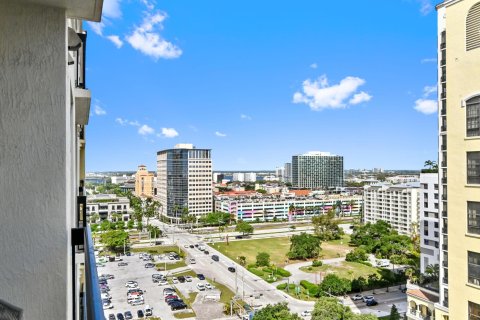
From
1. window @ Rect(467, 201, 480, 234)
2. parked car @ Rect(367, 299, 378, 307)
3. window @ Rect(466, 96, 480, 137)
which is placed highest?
window @ Rect(466, 96, 480, 137)

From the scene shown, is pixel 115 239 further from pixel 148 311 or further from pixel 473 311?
pixel 473 311

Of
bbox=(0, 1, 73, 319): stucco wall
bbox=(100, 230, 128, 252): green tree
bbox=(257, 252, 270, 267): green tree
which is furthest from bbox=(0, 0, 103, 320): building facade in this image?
bbox=(100, 230, 128, 252): green tree

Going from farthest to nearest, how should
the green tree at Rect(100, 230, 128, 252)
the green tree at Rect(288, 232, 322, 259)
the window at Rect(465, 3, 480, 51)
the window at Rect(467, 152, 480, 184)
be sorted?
the green tree at Rect(100, 230, 128, 252)
the green tree at Rect(288, 232, 322, 259)
the window at Rect(465, 3, 480, 51)
the window at Rect(467, 152, 480, 184)

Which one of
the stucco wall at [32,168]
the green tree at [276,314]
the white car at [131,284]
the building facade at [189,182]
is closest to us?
the stucco wall at [32,168]

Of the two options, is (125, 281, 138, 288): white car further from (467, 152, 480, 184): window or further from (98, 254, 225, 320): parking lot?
(467, 152, 480, 184): window

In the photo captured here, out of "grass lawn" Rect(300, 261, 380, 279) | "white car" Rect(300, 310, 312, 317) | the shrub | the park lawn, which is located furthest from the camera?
the park lawn

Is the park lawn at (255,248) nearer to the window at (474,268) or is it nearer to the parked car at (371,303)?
the parked car at (371,303)

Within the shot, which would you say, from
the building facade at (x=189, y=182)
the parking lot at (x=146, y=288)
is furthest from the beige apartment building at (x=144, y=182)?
the parking lot at (x=146, y=288)

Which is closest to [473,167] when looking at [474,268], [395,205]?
[474,268]
